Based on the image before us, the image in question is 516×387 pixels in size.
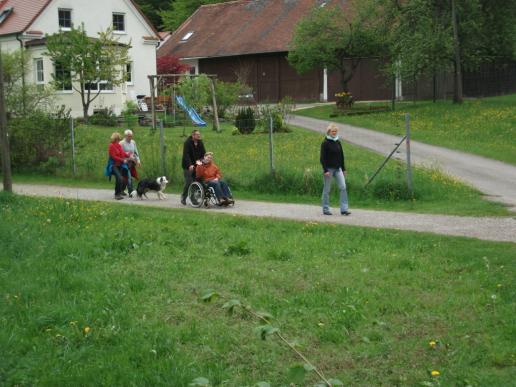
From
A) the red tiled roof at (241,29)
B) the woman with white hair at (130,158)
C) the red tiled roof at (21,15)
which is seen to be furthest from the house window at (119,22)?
the woman with white hair at (130,158)

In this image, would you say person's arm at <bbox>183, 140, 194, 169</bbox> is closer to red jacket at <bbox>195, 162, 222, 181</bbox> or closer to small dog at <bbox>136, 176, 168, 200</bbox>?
red jacket at <bbox>195, 162, 222, 181</bbox>

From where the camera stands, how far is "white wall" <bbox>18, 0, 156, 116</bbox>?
40.6m

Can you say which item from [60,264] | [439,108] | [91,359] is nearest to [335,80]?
[439,108]

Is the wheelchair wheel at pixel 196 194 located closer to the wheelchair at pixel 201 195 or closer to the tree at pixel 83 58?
the wheelchair at pixel 201 195

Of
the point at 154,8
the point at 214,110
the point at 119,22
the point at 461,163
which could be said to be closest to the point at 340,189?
the point at 461,163

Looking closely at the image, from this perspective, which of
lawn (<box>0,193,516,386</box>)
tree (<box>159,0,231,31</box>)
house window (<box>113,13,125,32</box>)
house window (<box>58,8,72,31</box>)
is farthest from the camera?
tree (<box>159,0,231,31</box>)

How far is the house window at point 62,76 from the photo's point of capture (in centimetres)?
3675

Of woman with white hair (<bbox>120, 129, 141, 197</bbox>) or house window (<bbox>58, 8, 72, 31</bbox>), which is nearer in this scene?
woman with white hair (<bbox>120, 129, 141, 197</bbox>)

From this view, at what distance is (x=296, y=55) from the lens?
40938mm

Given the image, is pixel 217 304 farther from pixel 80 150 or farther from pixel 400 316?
pixel 80 150

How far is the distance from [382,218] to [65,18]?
32122mm

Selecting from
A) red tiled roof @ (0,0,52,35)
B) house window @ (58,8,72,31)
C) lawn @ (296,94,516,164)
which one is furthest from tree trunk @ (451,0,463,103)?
red tiled roof @ (0,0,52,35)

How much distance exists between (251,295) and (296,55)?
110 feet

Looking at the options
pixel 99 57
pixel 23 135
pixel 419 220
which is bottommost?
pixel 419 220
